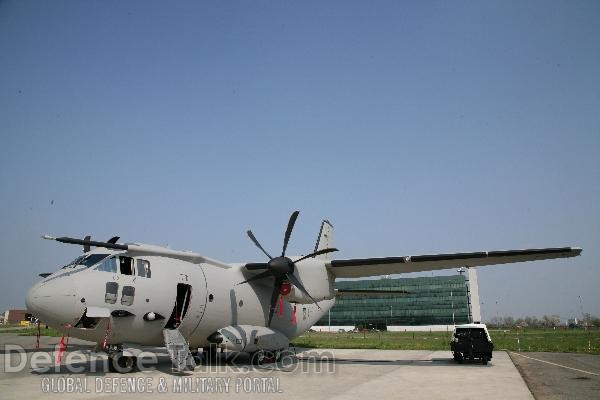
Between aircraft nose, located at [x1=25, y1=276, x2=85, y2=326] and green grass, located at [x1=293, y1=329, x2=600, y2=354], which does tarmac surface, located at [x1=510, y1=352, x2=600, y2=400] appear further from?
green grass, located at [x1=293, y1=329, x2=600, y2=354]

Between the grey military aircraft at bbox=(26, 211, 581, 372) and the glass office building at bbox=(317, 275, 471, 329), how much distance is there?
251ft

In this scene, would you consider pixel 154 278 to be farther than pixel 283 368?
No

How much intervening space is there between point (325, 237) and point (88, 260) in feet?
45.2

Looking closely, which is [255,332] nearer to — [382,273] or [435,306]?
[382,273]

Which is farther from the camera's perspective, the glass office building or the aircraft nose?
the glass office building

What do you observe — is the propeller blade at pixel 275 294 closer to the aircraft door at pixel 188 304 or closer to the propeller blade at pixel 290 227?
the propeller blade at pixel 290 227

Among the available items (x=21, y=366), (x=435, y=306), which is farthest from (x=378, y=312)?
(x=21, y=366)

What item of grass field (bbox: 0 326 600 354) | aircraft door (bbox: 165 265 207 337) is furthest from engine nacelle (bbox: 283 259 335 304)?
grass field (bbox: 0 326 600 354)

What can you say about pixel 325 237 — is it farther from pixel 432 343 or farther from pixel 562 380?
pixel 432 343

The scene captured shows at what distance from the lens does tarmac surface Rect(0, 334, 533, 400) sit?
10.2 m

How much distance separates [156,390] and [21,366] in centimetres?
787

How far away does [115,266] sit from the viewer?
43.2ft

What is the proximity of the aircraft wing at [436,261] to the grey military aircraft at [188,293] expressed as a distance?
0.04 meters

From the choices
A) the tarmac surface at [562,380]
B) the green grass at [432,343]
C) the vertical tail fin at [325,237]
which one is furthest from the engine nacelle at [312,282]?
the green grass at [432,343]
